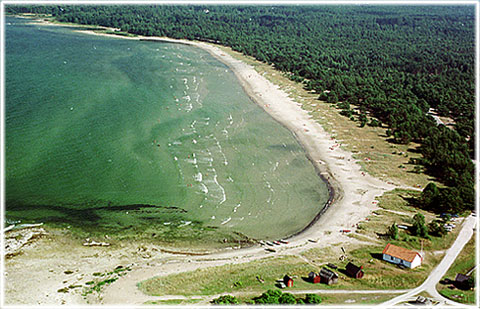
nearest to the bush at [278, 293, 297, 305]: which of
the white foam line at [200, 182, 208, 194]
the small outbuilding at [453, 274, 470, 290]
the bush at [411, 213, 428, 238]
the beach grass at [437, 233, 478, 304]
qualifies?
the beach grass at [437, 233, 478, 304]

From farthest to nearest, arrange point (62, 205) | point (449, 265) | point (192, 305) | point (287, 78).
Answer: point (287, 78), point (62, 205), point (449, 265), point (192, 305)

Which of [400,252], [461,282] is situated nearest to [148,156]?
[400,252]

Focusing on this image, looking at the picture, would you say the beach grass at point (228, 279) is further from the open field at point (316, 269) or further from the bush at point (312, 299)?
the bush at point (312, 299)

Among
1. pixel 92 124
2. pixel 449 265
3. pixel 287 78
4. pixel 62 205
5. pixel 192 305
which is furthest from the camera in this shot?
pixel 287 78

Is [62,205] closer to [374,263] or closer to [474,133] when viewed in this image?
[374,263]

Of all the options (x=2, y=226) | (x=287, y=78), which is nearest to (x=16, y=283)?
(x=2, y=226)

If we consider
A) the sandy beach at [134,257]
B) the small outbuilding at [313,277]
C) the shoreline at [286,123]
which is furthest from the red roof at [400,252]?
the shoreline at [286,123]

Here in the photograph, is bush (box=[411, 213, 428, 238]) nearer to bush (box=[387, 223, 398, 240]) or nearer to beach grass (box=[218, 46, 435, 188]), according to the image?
bush (box=[387, 223, 398, 240])
